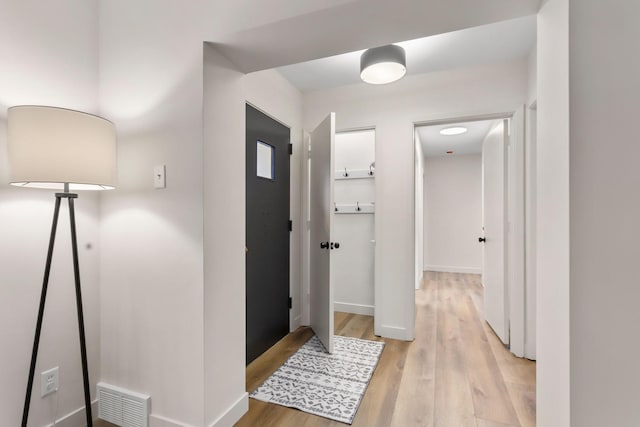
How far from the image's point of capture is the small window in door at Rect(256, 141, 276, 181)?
2442 millimetres

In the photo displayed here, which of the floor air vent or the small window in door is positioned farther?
the small window in door

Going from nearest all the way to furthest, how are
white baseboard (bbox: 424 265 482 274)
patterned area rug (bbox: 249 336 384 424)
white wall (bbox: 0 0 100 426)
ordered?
white wall (bbox: 0 0 100 426)
patterned area rug (bbox: 249 336 384 424)
white baseboard (bbox: 424 265 482 274)

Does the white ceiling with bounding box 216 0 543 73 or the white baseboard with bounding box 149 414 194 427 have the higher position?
the white ceiling with bounding box 216 0 543 73

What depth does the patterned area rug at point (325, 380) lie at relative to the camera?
1780 millimetres

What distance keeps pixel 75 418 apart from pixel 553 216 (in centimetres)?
246

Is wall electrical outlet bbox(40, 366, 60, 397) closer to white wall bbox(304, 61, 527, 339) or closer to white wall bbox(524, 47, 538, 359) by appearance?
white wall bbox(304, 61, 527, 339)

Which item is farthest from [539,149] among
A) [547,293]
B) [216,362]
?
[216,362]

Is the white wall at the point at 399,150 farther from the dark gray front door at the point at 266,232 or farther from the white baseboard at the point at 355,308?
the dark gray front door at the point at 266,232

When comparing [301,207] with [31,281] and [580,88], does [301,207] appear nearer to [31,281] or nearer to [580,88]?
[31,281]

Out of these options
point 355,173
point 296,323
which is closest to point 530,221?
point 355,173

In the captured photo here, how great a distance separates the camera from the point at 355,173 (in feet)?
11.9

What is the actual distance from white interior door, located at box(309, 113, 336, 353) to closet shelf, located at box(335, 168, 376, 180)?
0.74 m

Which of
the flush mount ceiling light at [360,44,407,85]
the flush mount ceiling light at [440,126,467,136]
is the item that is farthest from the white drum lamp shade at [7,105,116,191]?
the flush mount ceiling light at [440,126,467,136]

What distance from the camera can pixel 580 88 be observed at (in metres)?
0.95
